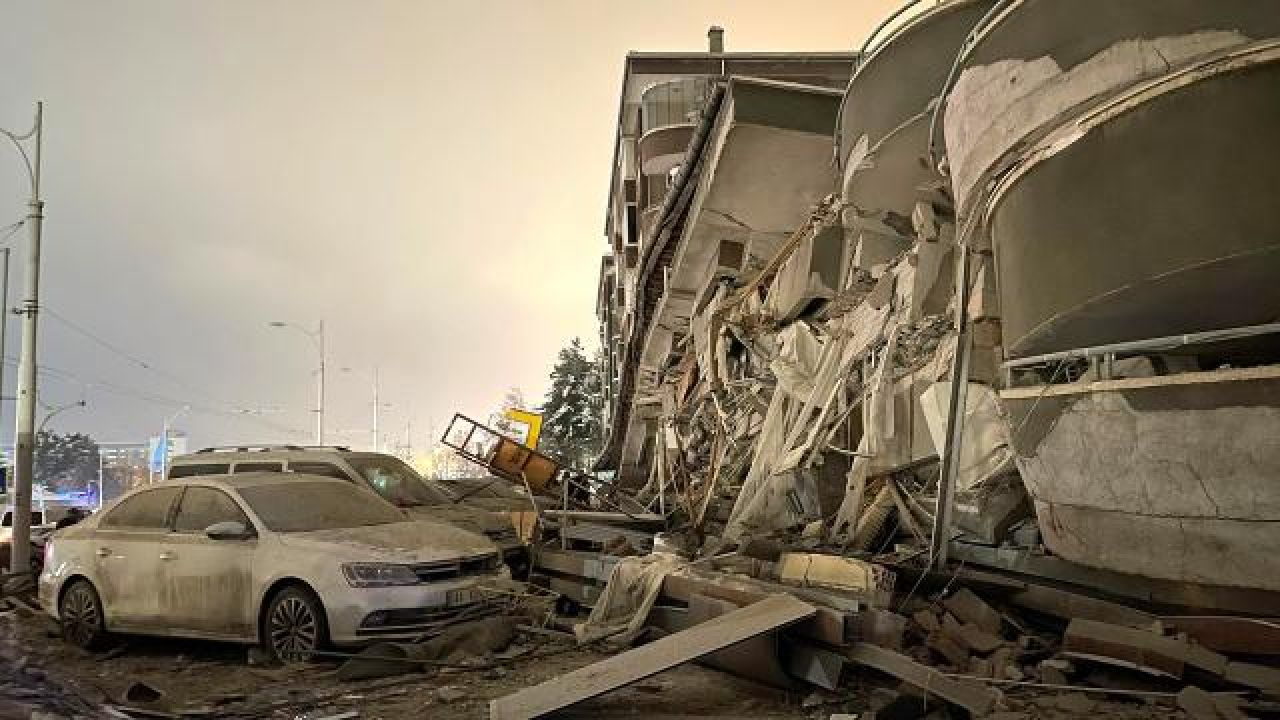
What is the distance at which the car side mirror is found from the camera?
7.83 meters

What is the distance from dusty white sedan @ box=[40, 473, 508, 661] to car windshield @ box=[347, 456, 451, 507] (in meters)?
2.57

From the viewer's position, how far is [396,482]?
1238 cm

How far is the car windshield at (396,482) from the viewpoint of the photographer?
472 inches

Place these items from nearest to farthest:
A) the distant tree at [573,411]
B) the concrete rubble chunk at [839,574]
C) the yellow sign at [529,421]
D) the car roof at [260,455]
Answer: the concrete rubble chunk at [839,574], the car roof at [260,455], the yellow sign at [529,421], the distant tree at [573,411]

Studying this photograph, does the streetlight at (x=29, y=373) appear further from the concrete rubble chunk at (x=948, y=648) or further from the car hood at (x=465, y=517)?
the concrete rubble chunk at (x=948, y=648)

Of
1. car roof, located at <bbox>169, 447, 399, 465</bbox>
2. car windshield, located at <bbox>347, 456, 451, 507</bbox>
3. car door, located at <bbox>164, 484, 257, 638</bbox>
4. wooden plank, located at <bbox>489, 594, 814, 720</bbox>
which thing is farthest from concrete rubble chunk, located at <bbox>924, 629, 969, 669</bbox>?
car roof, located at <bbox>169, 447, 399, 465</bbox>

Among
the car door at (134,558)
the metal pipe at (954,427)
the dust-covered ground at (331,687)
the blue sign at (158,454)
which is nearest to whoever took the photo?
the dust-covered ground at (331,687)

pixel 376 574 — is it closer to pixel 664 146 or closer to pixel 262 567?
pixel 262 567

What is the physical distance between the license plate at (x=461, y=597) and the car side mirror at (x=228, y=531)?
1.83 m

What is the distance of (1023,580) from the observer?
6.25 meters

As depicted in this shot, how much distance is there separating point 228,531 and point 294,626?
3.49ft

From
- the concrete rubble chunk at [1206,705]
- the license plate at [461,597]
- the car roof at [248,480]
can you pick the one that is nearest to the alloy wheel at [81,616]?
the car roof at [248,480]

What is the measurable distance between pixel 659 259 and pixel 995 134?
15087mm

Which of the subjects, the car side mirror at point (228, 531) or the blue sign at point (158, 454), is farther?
the blue sign at point (158, 454)
